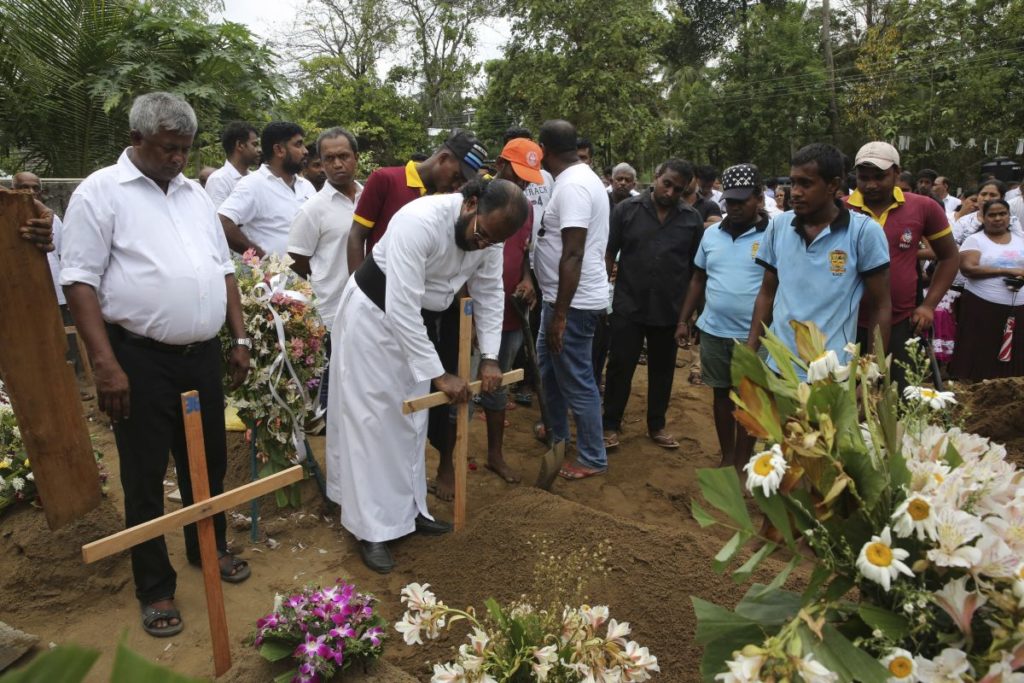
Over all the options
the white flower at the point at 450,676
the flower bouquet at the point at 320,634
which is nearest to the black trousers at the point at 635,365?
the flower bouquet at the point at 320,634

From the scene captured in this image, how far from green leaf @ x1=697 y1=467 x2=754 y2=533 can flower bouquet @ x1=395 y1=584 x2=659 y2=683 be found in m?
0.78

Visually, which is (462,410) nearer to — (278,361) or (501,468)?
(278,361)

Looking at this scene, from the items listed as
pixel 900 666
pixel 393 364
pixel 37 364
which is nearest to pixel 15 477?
pixel 37 364

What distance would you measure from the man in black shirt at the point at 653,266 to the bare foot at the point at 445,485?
1.53m

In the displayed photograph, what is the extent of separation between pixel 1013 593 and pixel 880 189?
11.9 ft

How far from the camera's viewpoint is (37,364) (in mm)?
3152

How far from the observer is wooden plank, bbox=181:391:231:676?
2.78 m

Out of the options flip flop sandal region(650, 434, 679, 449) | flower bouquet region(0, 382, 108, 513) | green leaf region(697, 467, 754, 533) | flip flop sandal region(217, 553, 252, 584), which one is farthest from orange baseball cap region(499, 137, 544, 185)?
green leaf region(697, 467, 754, 533)

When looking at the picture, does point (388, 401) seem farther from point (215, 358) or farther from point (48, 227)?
point (48, 227)

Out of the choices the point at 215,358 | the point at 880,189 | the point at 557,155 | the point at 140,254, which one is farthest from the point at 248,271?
the point at 880,189

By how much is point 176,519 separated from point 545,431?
3.40 metres

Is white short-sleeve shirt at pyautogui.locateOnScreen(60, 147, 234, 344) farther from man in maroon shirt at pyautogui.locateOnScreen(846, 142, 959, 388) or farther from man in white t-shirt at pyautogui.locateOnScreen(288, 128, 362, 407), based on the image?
man in maroon shirt at pyautogui.locateOnScreen(846, 142, 959, 388)

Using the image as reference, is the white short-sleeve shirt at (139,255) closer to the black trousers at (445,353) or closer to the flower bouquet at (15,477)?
the flower bouquet at (15,477)

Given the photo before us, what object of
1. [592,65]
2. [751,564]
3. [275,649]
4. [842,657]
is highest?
[592,65]
